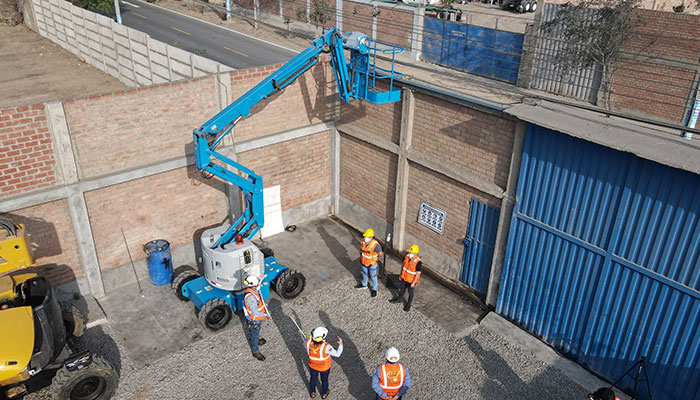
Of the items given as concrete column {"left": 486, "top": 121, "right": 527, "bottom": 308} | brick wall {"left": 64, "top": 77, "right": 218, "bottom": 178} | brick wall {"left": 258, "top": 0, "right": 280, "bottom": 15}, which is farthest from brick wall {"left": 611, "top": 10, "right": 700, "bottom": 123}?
brick wall {"left": 258, "top": 0, "right": 280, "bottom": 15}

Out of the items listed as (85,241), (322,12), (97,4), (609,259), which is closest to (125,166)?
(85,241)

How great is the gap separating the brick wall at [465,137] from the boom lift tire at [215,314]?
19.2 ft

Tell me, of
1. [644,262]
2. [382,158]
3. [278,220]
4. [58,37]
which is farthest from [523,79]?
[58,37]

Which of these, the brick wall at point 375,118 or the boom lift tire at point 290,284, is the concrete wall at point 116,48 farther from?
the boom lift tire at point 290,284

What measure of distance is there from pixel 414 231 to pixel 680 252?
6337 millimetres

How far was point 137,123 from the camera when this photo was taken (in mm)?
11445

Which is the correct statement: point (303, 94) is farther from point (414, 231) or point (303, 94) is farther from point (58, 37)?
point (58, 37)

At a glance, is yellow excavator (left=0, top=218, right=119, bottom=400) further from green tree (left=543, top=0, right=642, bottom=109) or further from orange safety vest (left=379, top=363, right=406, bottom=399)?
green tree (left=543, top=0, right=642, bottom=109)

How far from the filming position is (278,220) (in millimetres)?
14914

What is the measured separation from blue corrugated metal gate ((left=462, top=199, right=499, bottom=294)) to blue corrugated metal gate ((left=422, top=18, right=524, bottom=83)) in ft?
35.7

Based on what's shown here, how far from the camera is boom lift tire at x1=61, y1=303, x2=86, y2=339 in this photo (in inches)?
401

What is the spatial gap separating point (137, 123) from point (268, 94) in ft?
9.77

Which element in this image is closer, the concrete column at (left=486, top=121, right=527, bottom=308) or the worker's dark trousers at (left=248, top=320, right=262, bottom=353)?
the worker's dark trousers at (left=248, top=320, right=262, bottom=353)

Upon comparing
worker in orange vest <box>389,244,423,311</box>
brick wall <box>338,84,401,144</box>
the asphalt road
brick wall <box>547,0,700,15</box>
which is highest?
brick wall <box>547,0,700,15</box>
